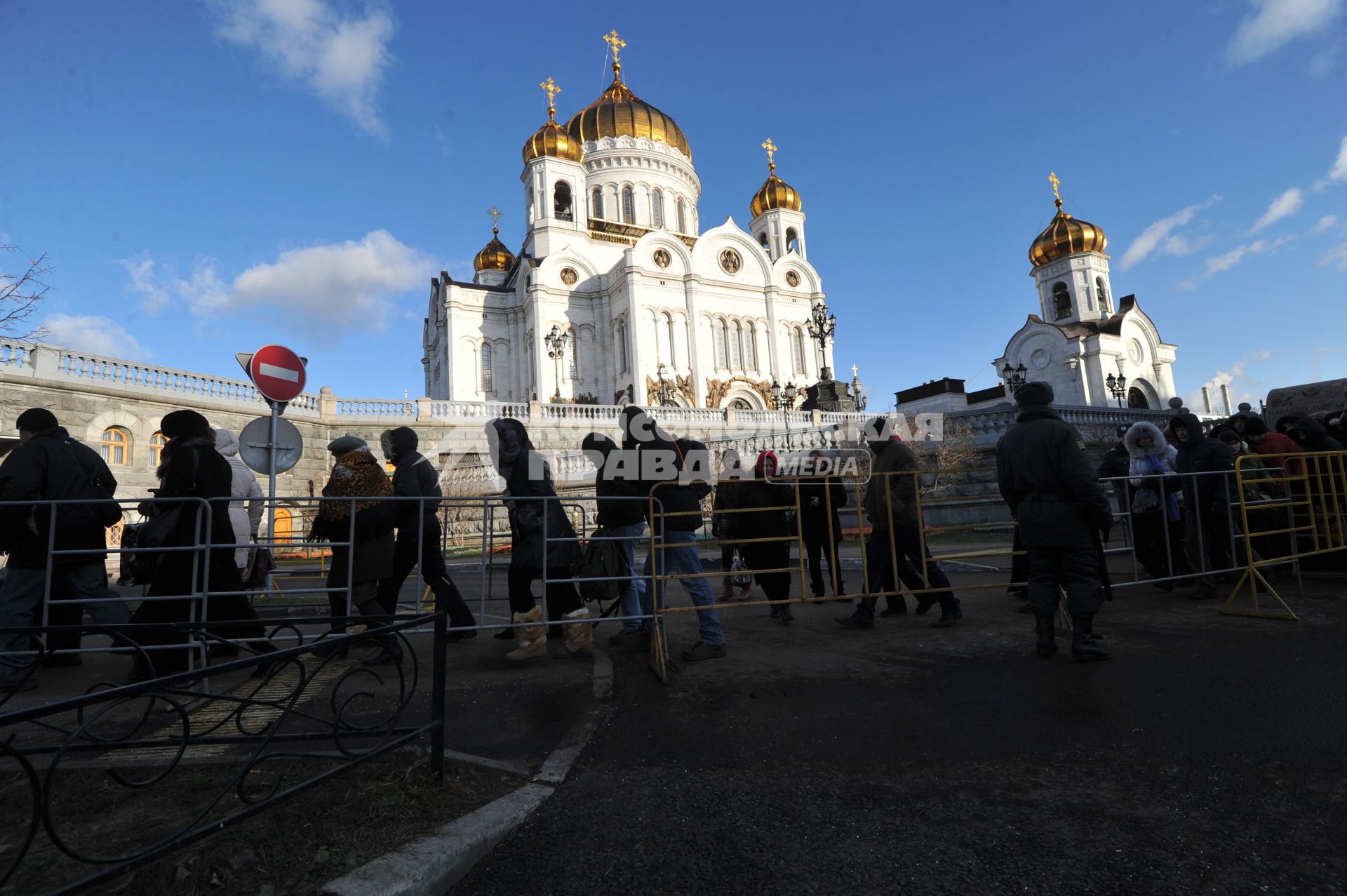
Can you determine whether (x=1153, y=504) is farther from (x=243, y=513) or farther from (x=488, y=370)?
(x=488, y=370)

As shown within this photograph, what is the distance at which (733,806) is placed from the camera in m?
2.44

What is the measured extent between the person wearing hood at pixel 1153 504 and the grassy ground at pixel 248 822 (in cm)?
693

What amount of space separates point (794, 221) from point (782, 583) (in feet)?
149

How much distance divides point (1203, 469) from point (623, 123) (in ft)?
152

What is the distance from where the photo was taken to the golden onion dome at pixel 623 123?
1795 inches

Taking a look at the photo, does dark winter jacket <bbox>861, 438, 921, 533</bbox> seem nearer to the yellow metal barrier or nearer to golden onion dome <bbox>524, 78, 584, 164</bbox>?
the yellow metal barrier

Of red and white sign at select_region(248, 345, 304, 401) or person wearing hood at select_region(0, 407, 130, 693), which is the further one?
red and white sign at select_region(248, 345, 304, 401)

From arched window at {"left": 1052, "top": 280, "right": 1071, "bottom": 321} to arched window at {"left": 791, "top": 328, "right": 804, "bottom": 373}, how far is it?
19.7 m

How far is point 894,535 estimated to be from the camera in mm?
5711

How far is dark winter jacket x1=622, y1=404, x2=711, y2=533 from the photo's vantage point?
4.89m

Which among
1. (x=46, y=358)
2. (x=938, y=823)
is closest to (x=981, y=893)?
(x=938, y=823)

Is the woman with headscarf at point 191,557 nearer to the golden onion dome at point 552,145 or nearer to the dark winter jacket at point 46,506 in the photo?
the dark winter jacket at point 46,506

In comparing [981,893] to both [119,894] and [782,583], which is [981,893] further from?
[782,583]

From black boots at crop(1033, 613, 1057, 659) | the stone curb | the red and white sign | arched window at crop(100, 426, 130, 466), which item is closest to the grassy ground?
the stone curb
